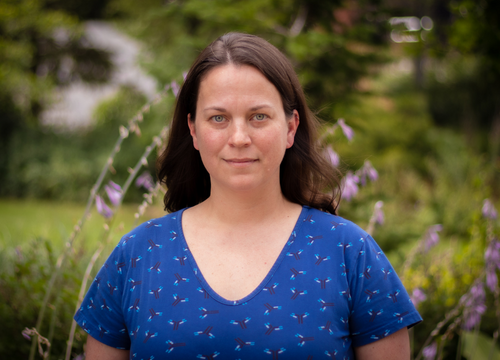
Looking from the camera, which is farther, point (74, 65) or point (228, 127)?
point (74, 65)

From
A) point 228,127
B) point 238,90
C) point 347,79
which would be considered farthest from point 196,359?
point 347,79

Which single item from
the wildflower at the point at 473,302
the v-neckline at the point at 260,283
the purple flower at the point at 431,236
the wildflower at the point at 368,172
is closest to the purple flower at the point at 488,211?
the purple flower at the point at 431,236

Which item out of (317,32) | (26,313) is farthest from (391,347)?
(317,32)

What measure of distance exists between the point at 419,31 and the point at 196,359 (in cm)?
377

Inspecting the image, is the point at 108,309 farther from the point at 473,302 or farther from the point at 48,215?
the point at 48,215

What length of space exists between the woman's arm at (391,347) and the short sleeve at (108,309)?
0.86m

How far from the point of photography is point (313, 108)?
3.55 m

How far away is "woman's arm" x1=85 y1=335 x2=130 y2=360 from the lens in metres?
1.56

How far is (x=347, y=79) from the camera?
14.9 ft

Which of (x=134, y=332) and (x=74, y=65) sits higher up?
(x=74, y=65)

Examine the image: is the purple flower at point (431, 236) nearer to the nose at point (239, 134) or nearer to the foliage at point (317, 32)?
the foliage at point (317, 32)

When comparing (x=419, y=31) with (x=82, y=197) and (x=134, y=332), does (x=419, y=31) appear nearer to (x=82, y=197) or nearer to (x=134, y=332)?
(x=134, y=332)

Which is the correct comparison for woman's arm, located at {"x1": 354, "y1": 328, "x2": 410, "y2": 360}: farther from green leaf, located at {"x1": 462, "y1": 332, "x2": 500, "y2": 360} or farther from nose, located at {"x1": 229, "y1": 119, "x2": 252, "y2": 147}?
green leaf, located at {"x1": 462, "y1": 332, "x2": 500, "y2": 360}

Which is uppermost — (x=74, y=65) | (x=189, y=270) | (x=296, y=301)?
(x=74, y=65)
